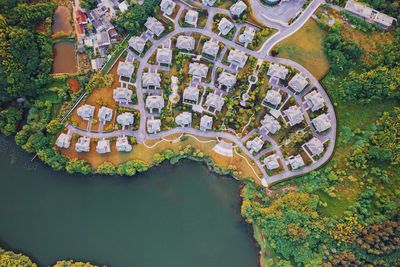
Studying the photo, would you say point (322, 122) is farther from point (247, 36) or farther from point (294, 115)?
point (247, 36)

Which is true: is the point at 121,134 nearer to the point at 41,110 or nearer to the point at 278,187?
the point at 41,110

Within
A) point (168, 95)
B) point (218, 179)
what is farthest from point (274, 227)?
point (168, 95)

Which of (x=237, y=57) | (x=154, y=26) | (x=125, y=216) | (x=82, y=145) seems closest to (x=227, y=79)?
(x=237, y=57)

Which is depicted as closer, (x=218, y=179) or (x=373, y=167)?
(x=373, y=167)

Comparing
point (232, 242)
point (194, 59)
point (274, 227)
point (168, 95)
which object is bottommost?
point (232, 242)

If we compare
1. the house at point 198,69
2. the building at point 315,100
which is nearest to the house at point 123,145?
Result: the house at point 198,69

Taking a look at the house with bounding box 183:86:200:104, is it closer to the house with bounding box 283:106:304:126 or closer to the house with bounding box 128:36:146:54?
the house with bounding box 128:36:146:54
